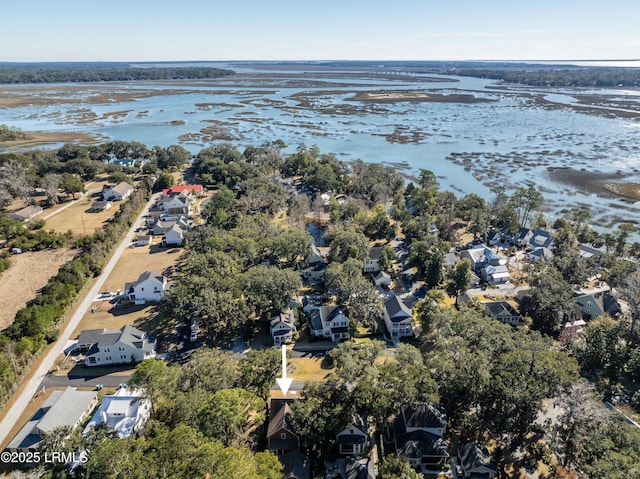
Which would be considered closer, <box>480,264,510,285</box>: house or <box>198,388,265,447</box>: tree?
<box>198,388,265,447</box>: tree

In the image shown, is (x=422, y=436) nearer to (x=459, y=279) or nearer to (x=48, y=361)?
(x=459, y=279)

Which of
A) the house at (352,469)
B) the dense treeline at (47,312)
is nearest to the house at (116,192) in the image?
the dense treeline at (47,312)

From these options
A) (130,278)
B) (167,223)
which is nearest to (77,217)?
(167,223)

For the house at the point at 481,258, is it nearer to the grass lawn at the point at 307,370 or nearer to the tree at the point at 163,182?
the grass lawn at the point at 307,370

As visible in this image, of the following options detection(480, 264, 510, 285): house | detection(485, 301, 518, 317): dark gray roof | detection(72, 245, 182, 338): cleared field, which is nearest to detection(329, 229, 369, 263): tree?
detection(480, 264, 510, 285): house

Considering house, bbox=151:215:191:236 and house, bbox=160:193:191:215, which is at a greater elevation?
house, bbox=160:193:191:215

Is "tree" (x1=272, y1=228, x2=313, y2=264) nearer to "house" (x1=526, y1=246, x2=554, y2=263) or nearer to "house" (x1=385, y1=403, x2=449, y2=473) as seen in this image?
"house" (x1=385, y1=403, x2=449, y2=473)

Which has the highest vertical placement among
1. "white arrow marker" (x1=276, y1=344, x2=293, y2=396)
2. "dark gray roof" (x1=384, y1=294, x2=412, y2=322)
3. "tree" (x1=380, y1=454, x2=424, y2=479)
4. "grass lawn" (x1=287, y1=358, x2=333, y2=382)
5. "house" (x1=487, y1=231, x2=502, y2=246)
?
"tree" (x1=380, y1=454, x2=424, y2=479)
